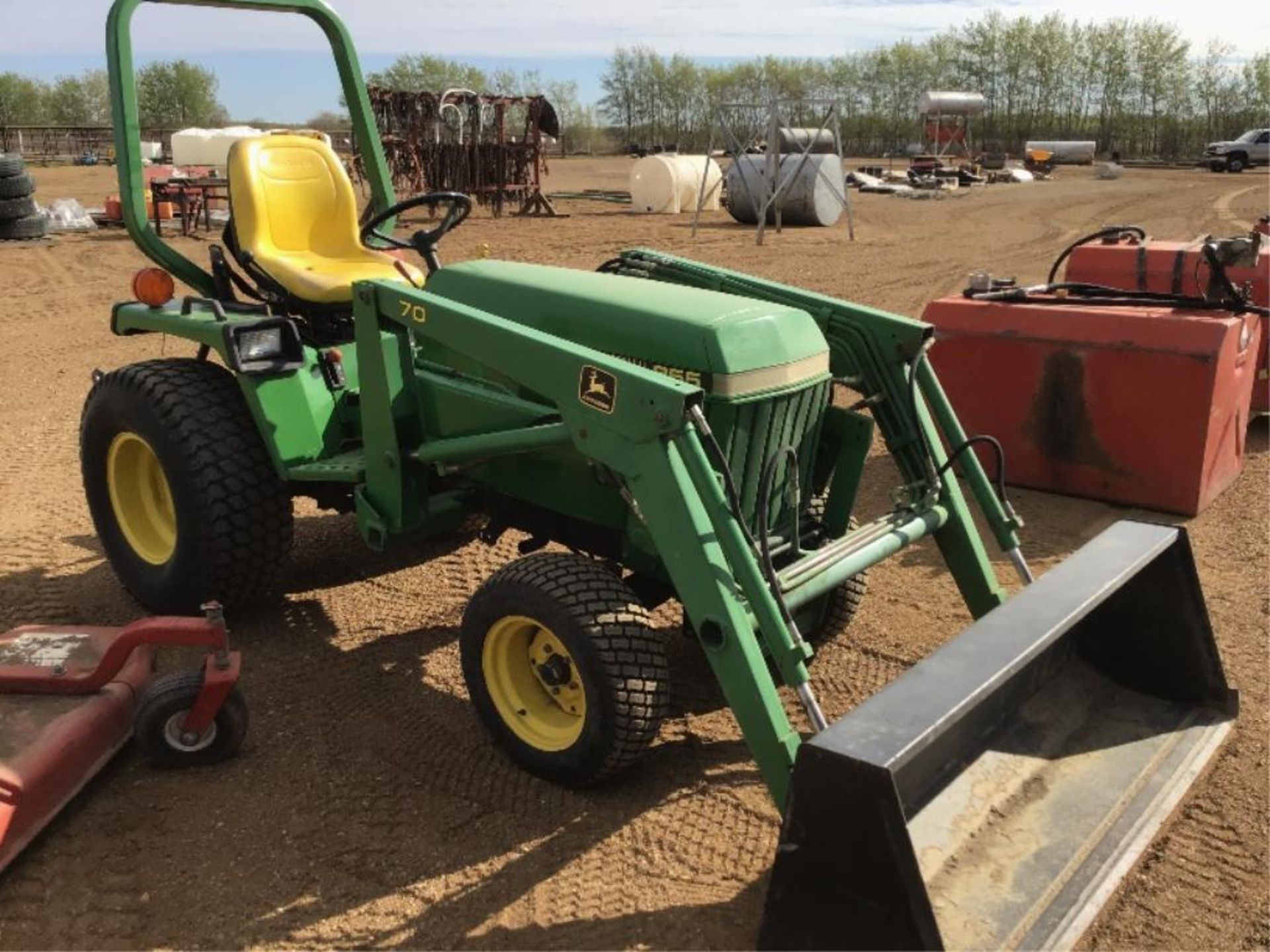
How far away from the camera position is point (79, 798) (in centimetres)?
278

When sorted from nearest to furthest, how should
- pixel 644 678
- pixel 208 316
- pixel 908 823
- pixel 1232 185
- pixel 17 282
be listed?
pixel 908 823 < pixel 644 678 < pixel 208 316 < pixel 17 282 < pixel 1232 185

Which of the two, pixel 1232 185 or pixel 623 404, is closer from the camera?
pixel 623 404

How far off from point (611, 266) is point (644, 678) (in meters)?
1.70

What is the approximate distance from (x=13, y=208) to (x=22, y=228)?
0.26m

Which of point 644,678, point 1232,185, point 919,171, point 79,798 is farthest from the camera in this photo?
point 919,171

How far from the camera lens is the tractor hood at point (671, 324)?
107 inches

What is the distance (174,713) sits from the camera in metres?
2.84

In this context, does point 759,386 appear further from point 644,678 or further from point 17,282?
point 17,282

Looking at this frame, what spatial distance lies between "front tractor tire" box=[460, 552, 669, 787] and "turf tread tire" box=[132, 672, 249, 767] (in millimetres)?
613

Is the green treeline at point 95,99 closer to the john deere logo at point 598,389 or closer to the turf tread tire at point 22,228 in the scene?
the turf tread tire at point 22,228

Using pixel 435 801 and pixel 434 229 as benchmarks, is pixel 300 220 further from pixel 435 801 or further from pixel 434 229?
pixel 435 801

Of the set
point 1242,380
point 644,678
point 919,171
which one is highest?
point 919,171

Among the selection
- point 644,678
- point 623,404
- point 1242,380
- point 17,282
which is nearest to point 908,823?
point 644,678

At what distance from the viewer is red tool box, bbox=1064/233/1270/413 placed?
5.63 meters
